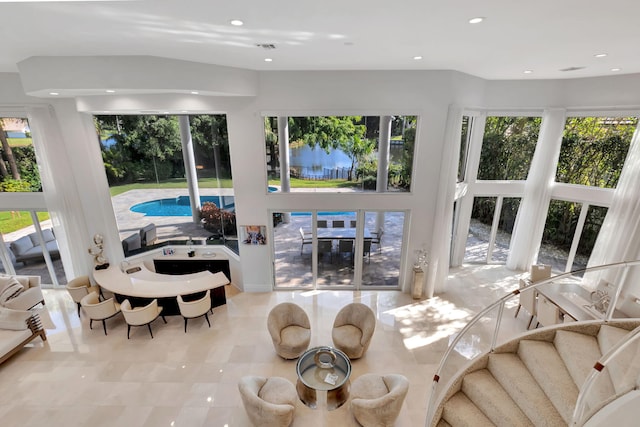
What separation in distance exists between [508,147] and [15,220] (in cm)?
1272

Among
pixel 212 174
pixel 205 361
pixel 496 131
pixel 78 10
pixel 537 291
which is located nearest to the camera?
pixel 78 10

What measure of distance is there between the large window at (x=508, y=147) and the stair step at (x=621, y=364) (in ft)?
18.1

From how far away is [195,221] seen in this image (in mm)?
7590

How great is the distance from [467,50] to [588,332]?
3927 millimetres

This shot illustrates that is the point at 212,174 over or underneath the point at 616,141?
underneath

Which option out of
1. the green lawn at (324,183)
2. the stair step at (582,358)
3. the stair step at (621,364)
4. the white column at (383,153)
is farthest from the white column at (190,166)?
the stair step at (621,364)

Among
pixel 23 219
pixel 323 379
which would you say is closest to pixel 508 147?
pixel 323 379

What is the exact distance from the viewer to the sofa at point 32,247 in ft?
24.8

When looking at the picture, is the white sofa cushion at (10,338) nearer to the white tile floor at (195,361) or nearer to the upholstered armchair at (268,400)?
the white tile floor at (195,361)

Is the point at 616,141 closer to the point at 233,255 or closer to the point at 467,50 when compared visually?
→ the point at 467,50

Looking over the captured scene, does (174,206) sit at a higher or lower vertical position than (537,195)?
lower

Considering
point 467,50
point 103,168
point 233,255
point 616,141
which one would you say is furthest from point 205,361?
point 616,141

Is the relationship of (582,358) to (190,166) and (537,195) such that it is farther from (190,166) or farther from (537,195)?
(190,166)

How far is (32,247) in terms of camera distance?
773cm
